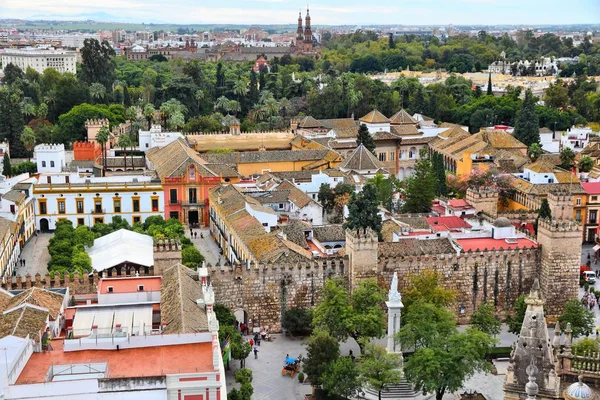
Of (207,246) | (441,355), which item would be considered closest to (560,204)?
(207,246)

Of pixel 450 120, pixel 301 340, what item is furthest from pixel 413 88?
pixel 301 340

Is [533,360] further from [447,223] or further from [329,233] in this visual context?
[329,233]

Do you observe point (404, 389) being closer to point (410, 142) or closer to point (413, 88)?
point (410, 142)

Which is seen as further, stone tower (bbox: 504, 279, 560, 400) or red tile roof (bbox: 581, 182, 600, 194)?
red tile roof (bbox: 581, 182, 600, 194)

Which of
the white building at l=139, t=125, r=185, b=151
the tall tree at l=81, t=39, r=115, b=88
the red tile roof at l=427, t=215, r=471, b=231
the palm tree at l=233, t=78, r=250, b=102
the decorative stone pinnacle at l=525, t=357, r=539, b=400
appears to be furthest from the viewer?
the tall tree at l=81, t=39, r=115, b=88

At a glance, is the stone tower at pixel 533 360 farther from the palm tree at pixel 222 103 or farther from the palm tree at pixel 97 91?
the palm tree at pixel 97 91

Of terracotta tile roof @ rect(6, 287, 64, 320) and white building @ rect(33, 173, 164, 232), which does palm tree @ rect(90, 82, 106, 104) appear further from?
terracotta tile roof @ rect(6, 287, 64, 320)

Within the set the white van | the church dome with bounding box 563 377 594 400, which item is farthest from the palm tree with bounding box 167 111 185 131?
the church dome with bounding box 563 377 594 400
